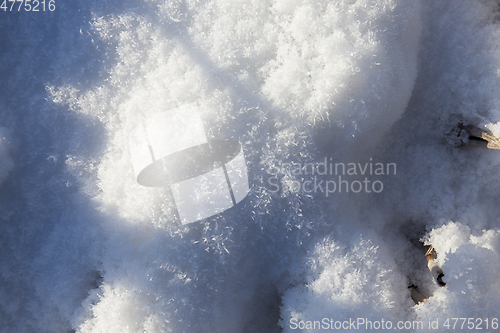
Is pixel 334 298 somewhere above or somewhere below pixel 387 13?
below

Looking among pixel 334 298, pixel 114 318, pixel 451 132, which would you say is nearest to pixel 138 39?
pixel 114 318

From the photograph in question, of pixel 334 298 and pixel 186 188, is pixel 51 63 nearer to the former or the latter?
pixel 186 188

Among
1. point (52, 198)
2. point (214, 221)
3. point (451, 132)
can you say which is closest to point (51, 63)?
point (52, 198)

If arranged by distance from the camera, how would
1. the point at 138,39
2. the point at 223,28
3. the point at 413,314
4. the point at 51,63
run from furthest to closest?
the point at 51,63
the point at 138,39
the point at 223,28
the point at 413,314

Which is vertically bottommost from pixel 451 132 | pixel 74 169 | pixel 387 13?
pixel 451 132

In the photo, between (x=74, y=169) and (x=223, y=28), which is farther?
(x=74, y=169)

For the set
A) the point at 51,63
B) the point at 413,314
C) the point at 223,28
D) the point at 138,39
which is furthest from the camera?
the point at 51,63

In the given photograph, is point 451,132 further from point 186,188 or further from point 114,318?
point 114,318
